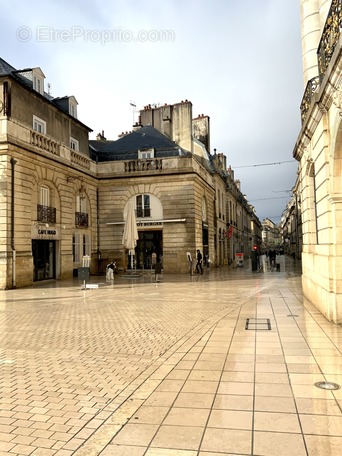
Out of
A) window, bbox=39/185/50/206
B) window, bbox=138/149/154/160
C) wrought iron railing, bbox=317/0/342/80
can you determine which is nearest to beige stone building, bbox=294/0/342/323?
wrought iron railing, bbox=317/0/342/80

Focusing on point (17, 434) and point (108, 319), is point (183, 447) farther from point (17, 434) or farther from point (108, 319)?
point (108, 319)

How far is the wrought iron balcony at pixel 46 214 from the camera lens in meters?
18.9

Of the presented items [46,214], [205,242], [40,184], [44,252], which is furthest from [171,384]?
[205,242]

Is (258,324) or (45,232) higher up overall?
(45,232)

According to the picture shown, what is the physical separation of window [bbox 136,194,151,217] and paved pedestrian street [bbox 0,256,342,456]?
53.7 feet

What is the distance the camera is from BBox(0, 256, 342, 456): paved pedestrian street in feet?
10.6

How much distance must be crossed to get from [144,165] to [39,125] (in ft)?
24.9

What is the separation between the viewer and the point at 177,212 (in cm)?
2477

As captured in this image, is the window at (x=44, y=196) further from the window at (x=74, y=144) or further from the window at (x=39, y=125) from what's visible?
the window at (x=74, y=144)

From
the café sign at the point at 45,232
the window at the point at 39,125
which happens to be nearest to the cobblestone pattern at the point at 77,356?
the café sign at the point at 45,232

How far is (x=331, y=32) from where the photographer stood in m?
7.00

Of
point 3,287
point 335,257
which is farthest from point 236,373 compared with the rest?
point 3,287

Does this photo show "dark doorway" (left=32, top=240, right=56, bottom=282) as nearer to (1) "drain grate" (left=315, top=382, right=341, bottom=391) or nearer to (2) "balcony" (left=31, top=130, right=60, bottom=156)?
(2) "balcony" (left=31, top=130, right=60, bottom=156)

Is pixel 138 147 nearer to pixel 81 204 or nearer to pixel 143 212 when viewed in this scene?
pixel 143 212
